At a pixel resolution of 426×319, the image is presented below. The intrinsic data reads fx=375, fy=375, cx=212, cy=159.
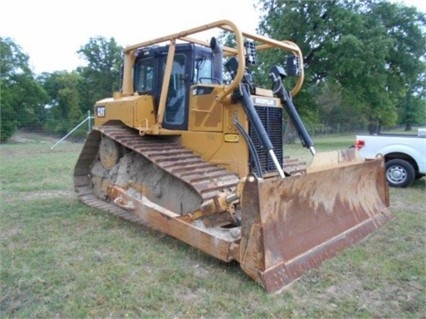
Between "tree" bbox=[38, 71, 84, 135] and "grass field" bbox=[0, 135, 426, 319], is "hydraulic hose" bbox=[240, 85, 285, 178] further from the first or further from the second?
"tree" bbox=[38, 71, 84, 135]

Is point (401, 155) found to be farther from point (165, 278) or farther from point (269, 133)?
point (165, 278)

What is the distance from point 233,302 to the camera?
9.59ft

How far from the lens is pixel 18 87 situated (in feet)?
87.8

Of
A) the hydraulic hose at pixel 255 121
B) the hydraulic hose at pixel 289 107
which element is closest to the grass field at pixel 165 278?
the hydraulic hose at pixel 255 121

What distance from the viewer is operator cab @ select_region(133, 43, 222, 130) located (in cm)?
516

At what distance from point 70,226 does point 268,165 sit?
264 centimetres

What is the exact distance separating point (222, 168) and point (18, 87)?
2659cm

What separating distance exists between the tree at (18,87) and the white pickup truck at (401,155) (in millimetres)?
21156

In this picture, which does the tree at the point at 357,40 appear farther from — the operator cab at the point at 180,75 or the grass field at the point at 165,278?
the grass field at the point at 165,278

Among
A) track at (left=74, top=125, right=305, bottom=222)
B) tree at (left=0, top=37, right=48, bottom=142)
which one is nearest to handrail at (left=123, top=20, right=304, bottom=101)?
track at (left=74, top=125, right=305, bottom=222)

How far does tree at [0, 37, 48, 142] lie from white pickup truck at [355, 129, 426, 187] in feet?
69.4

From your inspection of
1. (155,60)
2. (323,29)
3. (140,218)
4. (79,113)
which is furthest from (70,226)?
(79,113)

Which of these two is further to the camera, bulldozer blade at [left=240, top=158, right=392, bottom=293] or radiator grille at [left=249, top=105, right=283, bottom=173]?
radiator grille at [left=249, top=105, right=283, bottom=173]

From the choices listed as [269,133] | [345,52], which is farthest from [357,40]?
[269,133]
